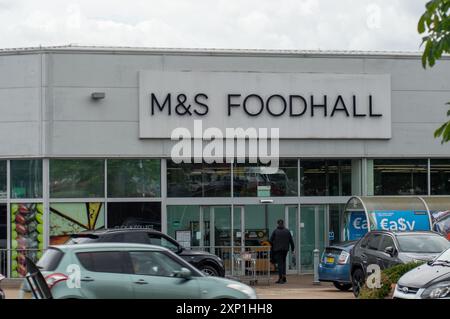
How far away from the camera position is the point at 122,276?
46.9 ft

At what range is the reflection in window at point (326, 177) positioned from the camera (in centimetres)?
3055

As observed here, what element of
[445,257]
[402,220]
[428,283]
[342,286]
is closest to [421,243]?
[342,286]

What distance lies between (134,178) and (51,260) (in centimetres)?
1480

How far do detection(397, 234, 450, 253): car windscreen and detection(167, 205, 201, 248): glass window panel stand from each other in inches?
377

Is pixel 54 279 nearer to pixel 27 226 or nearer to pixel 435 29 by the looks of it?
pixel 435 29

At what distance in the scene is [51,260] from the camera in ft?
47.2

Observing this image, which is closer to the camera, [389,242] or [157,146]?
[389,242]

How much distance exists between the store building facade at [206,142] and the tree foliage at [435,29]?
18758 mm

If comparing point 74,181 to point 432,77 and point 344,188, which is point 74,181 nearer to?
point 344,188

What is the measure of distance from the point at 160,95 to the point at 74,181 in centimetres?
375

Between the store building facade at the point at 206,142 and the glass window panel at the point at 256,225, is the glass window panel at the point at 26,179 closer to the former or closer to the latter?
the store building facade at the point at 206,142

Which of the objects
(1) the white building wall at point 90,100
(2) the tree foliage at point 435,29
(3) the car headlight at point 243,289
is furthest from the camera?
(1) the white building wall at point 90,100

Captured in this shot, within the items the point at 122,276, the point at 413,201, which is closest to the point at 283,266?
the point at 413,201

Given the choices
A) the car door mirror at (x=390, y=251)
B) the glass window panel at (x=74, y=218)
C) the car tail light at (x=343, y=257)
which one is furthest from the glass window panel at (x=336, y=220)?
the car door mirror at (x=390, y=251)
